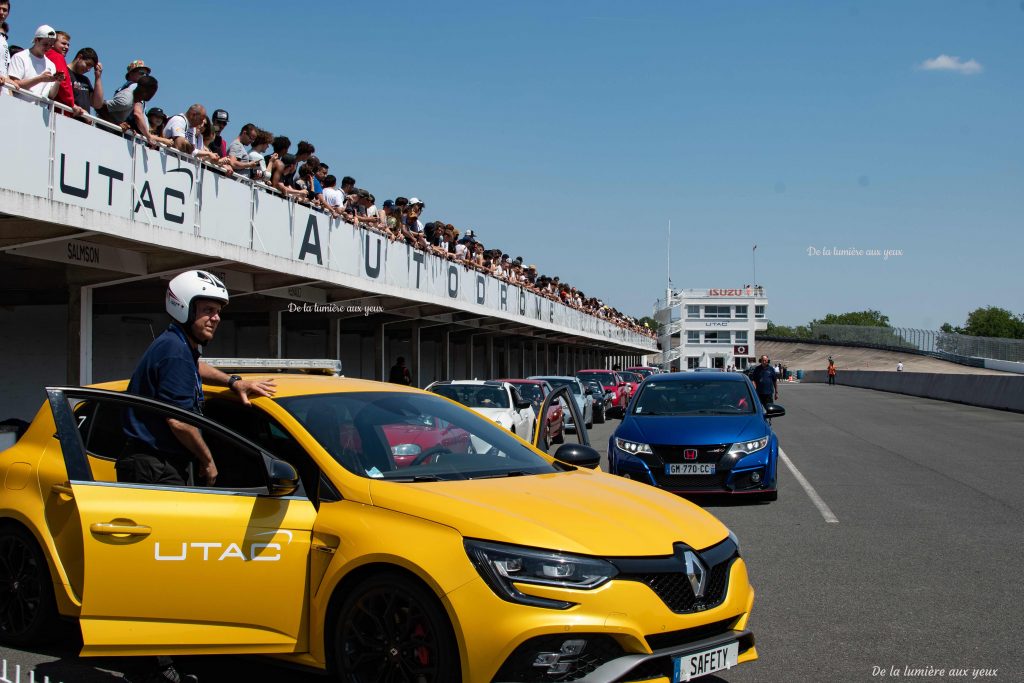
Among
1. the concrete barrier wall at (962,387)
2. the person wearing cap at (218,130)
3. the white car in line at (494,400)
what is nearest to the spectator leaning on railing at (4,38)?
the person wearing cap at (218,130)

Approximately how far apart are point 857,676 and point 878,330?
122 metres

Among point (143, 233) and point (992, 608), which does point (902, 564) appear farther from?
point (143, 233)

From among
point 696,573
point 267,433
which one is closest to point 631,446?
point 267,433

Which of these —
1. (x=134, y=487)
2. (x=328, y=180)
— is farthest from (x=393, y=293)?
(x=134, y=487)

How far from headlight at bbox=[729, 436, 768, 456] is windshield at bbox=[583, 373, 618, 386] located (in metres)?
26.6

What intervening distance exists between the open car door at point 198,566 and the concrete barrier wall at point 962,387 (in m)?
33.7

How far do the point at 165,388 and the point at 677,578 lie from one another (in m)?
2.67

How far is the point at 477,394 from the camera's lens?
756 inches

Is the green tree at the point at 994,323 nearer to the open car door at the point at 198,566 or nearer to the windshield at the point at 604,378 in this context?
the windshield at the point at 604,378

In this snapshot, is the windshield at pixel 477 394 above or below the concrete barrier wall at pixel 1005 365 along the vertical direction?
below

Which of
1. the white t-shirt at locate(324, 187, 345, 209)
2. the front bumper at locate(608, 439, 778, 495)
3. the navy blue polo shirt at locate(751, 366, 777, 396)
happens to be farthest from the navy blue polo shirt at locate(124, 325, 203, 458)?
the navy blue polo shirt at locate(751, 366, 777, 396)

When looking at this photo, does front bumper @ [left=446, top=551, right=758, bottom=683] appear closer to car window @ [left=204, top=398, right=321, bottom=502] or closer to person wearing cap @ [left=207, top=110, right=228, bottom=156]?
car window @ [left=204, top=398, right=321, bottom=502]

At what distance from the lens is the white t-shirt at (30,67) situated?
10664 millimetres

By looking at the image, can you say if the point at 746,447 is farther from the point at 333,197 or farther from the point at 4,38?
the point at 333,197
